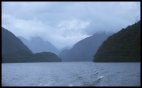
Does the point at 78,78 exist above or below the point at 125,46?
below

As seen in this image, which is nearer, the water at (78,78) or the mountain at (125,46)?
the water at (78,78)

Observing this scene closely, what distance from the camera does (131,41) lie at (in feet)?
559

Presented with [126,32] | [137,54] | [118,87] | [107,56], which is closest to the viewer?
[118,87]

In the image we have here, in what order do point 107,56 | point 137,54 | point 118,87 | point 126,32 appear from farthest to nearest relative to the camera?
point 107,56
point 126,32
point 137,54
point 118,87

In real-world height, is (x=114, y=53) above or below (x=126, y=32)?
below

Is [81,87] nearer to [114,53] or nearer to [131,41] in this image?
[131,41]

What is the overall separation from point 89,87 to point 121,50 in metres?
136

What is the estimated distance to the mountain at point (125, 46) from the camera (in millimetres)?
163500

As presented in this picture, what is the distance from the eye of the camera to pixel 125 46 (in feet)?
570

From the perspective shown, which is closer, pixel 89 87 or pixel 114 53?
pixel 89 87

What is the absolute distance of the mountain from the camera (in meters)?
164

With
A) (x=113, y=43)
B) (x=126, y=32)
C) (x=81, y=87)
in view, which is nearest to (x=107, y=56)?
(x=113, y=43)

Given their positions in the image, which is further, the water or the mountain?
the mountain

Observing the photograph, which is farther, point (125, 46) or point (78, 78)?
point (125, 46)
